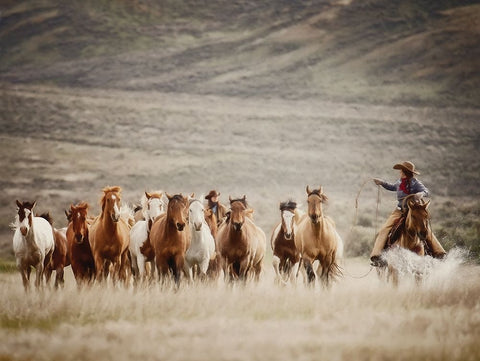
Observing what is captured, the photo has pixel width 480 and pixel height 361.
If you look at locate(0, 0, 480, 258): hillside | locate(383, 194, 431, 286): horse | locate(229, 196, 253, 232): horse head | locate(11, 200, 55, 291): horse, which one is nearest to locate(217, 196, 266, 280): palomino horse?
locate(229, 196, 253, 232): horse head

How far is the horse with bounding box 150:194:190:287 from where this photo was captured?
1502 centimetres

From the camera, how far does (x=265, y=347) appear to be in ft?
33.8

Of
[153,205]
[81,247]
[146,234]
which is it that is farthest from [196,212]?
[81,247]

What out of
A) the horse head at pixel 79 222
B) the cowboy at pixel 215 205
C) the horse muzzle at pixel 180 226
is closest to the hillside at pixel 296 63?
the cowboy at pixel 215 205

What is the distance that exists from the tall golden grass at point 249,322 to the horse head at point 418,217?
1.00 m

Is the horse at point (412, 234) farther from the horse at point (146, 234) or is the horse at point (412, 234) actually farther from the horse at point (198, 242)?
the horse at point (146, 234)

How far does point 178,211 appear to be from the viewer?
1498cm

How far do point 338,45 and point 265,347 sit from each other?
17932 cm

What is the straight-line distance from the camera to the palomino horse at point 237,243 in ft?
50.6

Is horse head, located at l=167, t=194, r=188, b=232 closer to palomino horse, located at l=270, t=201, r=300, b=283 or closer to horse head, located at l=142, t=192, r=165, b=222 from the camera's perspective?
horse head, located at l=142, t=192, r=165, b=222

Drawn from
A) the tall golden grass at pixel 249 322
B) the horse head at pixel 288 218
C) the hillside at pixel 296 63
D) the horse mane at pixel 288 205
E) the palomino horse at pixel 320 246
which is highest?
the hillside at pixel 296 63

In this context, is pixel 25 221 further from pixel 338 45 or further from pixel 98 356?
pixel 338 45

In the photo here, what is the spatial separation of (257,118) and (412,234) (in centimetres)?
10838

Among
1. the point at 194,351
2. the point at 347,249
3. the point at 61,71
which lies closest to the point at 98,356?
the point at 194,351
